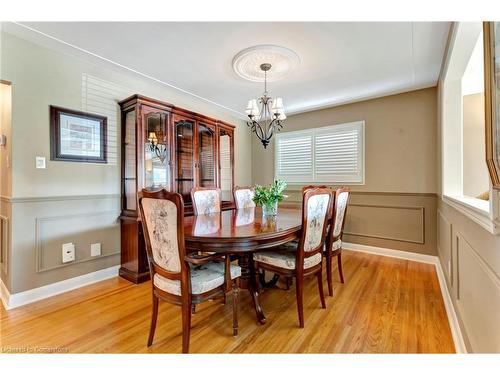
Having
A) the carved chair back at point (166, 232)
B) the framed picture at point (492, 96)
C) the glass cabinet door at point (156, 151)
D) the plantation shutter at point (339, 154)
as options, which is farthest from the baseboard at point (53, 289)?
the plantation shutter at point (339, 154)

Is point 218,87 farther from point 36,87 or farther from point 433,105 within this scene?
point 433,105

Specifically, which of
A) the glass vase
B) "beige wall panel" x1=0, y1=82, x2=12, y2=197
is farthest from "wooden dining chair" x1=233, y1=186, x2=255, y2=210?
"beige wall panel" x1=0, y1=82, x2=12, y2=197

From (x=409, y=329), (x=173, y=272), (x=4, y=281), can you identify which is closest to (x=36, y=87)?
(x=4, y=281)

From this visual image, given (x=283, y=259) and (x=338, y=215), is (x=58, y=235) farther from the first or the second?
(x=338, y=215)

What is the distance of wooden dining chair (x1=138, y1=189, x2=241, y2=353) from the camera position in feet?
4.54

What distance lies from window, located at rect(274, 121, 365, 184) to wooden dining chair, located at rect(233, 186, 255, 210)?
1.48m

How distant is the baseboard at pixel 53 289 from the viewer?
2.09 metres

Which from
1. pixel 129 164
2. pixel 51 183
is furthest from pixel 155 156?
pixel 51 183

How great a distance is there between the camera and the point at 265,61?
2.42m

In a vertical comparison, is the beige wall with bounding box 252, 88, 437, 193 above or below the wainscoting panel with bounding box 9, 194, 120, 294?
above

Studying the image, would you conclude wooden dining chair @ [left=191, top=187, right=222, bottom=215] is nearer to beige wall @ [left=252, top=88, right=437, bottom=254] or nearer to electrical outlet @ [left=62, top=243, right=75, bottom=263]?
electrical outlet @ [left=62, top=243, right=75, bottom=263]

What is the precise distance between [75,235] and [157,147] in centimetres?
128

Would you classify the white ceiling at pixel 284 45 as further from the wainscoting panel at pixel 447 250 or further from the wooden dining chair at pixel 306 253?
the wainscoting panel at pixel 447 250

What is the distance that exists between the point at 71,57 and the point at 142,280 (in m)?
2.43
